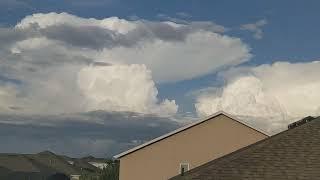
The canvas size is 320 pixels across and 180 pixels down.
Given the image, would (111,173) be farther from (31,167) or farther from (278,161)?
(278,161)

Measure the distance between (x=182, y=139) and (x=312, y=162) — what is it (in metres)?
20.4

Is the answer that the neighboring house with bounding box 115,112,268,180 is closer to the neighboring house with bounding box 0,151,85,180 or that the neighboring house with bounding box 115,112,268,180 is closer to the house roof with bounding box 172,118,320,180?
the house roof with bounding box 172,118,320,180

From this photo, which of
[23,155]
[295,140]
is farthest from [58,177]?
[295,140]

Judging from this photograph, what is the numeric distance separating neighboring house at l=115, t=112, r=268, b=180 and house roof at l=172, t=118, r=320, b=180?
1767cm

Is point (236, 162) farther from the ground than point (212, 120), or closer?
closer

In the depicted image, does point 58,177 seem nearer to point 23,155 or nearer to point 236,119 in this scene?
point 23,155

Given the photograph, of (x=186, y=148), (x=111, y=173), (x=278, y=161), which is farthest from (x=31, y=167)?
(x=278, y=161)

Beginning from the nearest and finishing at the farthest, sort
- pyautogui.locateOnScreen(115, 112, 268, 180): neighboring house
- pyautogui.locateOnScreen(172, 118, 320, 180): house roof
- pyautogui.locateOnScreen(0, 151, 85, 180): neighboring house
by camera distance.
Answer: pyautogui.locateOnScreen(172, 118, 320, 180): house roof < pyautogui.locateOnScreen(115, 112, 268, 180): neighboring house < pyautogui.locateOnScreen(0, 151, 85, 180): neighboring house

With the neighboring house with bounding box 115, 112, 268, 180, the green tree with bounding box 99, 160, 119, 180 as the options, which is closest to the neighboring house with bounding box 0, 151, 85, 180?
the green tree with bounding box 99, 160, 119, 180

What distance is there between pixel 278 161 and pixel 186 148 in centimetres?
1971

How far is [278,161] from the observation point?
A: 20812mm

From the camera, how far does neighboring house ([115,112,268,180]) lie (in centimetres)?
3953

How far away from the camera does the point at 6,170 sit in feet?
316

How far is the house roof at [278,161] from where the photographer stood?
20062 mm
